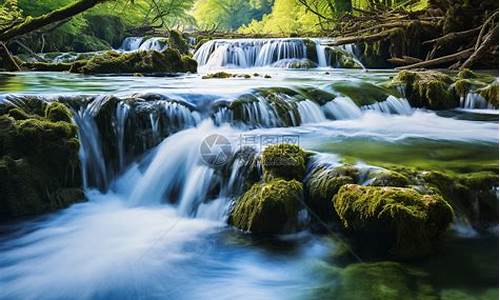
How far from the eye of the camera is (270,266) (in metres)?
3.59

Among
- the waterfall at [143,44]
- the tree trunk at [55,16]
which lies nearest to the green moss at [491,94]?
the tree trunk at [55,16]

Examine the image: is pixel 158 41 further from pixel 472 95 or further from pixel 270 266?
pixel 270 266

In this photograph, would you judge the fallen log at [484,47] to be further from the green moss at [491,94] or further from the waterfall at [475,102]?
the waterfall at [475,102]

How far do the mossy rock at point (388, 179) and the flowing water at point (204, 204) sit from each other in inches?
17.8

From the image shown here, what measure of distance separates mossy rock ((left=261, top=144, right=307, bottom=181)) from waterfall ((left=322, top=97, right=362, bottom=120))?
2.88 m

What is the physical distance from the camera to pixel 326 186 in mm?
4020

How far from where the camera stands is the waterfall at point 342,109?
719 cm

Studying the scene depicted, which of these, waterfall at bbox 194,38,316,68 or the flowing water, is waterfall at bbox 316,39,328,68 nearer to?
waterfall at bbox 194,38,316,68

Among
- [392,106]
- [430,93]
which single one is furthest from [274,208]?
[430,93]

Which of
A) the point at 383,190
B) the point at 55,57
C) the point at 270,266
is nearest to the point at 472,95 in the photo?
the point at 383,190

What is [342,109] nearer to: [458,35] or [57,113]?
[57,113]

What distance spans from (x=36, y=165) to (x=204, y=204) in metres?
1.64

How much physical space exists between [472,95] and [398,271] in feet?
17.2

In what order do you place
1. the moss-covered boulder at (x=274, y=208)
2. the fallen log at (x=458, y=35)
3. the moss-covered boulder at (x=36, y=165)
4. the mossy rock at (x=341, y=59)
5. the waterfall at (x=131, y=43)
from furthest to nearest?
the waterfall at (x=131, y=43), the mossy rock at (x=341, y=59), the fallen log at (x=458, y=35), the moss-covered boulder at (x=36, y=165), the moss-covered boulder at (x=274, y=208)
